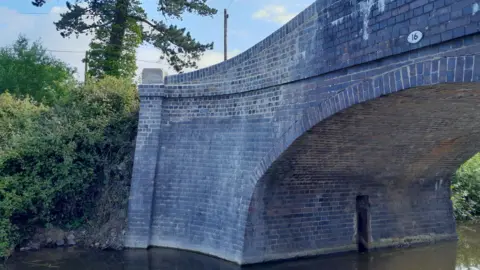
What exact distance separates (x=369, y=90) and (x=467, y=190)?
10.3m

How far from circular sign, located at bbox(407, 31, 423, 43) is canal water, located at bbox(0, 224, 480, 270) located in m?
5.05

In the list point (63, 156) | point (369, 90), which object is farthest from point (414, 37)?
point (63, 156)

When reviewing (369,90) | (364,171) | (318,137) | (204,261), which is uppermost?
(369,90)

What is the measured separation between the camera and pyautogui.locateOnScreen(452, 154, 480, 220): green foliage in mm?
12734

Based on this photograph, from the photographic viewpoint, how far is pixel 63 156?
9.28 m

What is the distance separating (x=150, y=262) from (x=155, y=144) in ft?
9.19

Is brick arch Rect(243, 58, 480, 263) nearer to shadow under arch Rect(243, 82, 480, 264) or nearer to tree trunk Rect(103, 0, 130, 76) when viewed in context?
shadow under arch Rect(243, 82, 480, 264)

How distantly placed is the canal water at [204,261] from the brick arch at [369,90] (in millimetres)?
927

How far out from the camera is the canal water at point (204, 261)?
309 inches

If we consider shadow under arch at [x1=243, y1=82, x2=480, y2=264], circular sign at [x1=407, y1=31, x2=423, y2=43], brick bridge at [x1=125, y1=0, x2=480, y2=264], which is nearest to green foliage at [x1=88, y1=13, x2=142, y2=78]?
brick bridge at [x1=125, y1=0, x2=480, y2=264]

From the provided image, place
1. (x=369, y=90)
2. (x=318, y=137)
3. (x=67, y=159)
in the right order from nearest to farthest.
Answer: (x=369, y=90) < (x=318, y=137) < (x=67, y=159)

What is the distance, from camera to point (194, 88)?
30.2 ft

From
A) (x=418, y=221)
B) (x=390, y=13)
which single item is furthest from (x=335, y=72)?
(x=418, y=221)

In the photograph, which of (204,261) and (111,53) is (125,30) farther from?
(204,261)
